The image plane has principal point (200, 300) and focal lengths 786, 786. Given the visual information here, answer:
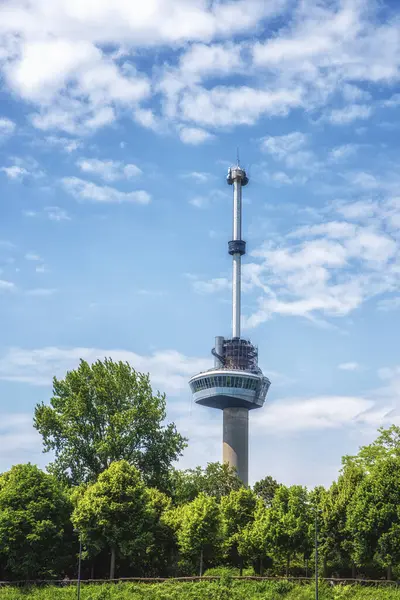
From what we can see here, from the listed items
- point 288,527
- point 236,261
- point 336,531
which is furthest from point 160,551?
point 236,261

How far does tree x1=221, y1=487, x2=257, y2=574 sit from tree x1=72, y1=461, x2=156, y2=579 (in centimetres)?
678

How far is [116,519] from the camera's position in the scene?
6600cm

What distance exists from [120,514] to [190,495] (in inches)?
944

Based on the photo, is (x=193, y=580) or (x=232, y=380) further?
(x=232, y=380)

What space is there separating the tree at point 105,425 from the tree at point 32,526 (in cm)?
1198

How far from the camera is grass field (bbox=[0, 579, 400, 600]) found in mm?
56250

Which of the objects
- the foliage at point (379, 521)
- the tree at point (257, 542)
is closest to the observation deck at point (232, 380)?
the tree at point (257, 542)

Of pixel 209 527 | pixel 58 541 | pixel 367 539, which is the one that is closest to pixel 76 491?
pixel 58 541

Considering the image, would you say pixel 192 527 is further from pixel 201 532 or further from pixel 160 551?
pixel 160 551

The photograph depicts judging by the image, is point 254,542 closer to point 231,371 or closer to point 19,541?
point 19,541

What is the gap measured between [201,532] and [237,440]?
2722 inches

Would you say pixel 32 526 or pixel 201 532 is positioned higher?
pixel 32 526

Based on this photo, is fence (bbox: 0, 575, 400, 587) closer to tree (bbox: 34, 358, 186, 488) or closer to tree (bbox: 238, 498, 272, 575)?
tree (bbox: 238, 498, 272, 575)

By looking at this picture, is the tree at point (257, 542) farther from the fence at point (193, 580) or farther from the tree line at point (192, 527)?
the fence at point (193, 580)
